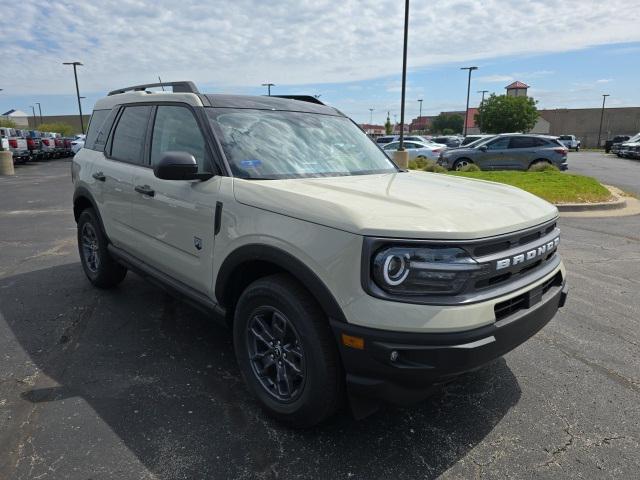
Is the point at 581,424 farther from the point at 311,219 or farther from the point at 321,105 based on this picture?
the point at 321,105

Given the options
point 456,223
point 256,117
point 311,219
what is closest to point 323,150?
point 256,117

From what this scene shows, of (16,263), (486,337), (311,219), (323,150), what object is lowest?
(16,263)

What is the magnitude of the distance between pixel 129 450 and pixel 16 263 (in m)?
4.66

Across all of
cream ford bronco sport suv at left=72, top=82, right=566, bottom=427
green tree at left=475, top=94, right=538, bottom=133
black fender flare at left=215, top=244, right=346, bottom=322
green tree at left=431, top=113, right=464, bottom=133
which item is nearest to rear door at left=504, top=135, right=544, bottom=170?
cream ford bronco sport suv at left=72, top=82, right=566, bottom=427

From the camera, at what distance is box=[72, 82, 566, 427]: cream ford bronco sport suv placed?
2.22 metres

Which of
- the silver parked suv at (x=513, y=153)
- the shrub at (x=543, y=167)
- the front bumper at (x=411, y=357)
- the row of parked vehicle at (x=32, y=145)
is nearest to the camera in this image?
the front bumper at (x=411, y=357)

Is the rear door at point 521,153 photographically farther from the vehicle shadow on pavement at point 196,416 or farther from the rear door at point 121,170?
the rear door at point 121,170

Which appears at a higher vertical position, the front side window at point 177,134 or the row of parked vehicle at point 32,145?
the front side window at point 177,134

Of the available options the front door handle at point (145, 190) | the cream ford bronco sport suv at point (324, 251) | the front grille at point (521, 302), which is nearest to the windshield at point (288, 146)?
the cream ford bronco sport suv at point (324, 251)

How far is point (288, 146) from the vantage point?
11.3 ft

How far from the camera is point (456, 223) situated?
2297 mm

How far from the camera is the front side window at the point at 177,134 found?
3.37m

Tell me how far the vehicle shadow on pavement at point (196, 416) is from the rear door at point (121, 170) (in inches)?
34.8

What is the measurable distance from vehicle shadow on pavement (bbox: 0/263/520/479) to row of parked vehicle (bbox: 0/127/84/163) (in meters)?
20.2
